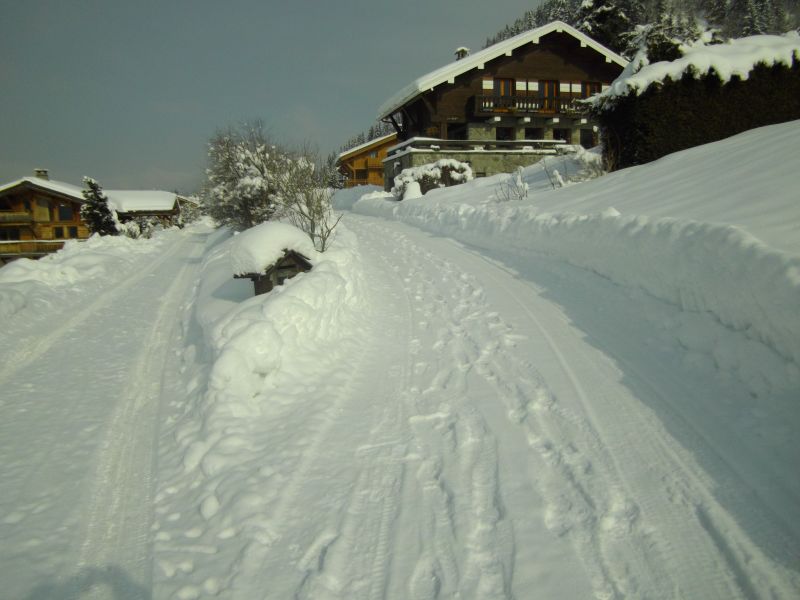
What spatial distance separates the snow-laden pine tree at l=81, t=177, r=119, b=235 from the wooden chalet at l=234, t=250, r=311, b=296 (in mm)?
30177

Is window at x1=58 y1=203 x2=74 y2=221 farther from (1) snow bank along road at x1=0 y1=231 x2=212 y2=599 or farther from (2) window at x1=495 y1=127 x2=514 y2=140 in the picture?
(2) window at x1=495 y1=127 x2=514 y2=140

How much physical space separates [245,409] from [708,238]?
5.35 meters

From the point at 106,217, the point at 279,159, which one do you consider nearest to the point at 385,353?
the point at 279,159

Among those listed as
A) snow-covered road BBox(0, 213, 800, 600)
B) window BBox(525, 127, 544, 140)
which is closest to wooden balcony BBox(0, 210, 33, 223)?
snow-covered road BBox(0, 213, 800, 600)

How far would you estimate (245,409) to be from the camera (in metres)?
4.11

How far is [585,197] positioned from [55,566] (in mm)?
10610

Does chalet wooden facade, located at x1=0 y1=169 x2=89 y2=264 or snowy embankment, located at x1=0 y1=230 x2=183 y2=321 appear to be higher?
chalet wooden facade, located at x1=0 y1=169 x2=89 y2=264

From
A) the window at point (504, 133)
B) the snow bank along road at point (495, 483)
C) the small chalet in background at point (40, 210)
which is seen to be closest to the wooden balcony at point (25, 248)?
the small chalet in background at point (40, 210)

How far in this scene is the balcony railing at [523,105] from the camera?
25531 millimetres

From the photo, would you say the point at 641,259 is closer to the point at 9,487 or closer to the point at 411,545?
the point at 411,545

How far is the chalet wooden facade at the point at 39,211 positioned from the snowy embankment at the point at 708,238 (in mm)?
37166

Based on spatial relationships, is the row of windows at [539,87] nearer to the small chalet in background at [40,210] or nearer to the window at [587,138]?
the window at [587,138]

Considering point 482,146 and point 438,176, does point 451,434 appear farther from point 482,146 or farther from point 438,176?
point 482,146

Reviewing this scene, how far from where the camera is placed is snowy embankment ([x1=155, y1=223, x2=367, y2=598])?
273 centimetres
